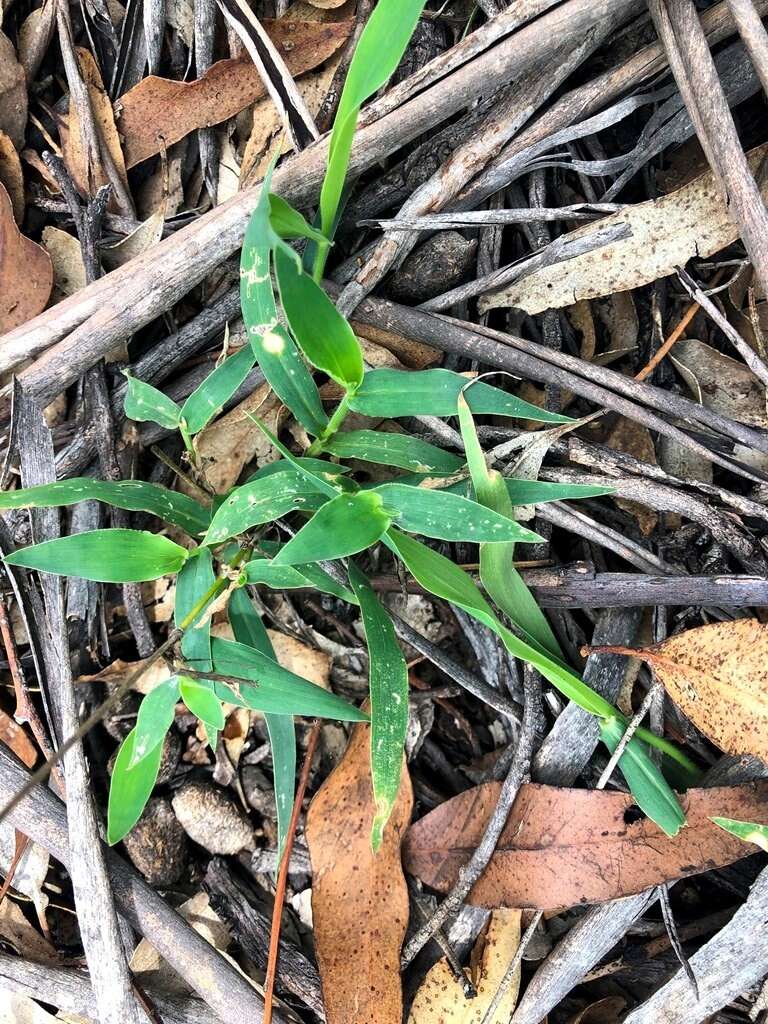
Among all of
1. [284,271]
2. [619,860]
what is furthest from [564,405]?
[619,860]

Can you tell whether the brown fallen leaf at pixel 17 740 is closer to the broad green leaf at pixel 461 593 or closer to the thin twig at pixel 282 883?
the thin twig at pixel 282 883

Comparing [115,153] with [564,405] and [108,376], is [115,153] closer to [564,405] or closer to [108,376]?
[108,376]

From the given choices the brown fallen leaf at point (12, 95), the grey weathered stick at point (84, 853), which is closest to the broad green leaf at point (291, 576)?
the grey weathered stick at point (84, 853)

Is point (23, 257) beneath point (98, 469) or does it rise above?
above

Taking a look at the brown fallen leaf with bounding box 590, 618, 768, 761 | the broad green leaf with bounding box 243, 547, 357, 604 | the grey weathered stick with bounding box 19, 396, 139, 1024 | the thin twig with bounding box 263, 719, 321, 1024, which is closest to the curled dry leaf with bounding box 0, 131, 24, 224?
the grey weathered stick with bounding box 19, 396, 139, 1024

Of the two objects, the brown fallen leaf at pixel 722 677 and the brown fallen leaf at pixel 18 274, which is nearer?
the brown fallen leaf at pixel 722 677

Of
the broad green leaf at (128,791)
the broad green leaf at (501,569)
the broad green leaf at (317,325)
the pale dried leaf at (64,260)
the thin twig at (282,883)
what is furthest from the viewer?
the pale dried leaf at (64,260)

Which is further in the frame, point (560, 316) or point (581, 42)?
point (560, 316)
